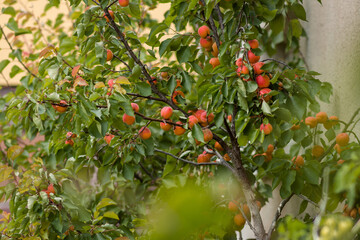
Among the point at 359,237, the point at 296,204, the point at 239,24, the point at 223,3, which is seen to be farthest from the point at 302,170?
the point at 296,204

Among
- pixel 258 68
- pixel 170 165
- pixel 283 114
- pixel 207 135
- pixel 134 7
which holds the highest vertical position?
pixel 134 7

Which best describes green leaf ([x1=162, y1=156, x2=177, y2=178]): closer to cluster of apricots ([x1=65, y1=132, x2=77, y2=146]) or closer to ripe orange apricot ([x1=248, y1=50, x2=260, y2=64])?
cluster of apricots ([x1=65, y1=132, x2=77, y2=146])

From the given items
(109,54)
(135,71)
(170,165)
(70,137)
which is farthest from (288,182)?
(70,137)

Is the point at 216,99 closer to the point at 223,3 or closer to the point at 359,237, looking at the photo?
the point at 223,3

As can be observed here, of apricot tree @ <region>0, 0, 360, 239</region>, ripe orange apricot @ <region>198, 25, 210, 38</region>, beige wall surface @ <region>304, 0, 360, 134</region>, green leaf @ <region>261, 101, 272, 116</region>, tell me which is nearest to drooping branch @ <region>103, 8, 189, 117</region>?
apricot tree @ <region>0, 0, 360, 239</region>

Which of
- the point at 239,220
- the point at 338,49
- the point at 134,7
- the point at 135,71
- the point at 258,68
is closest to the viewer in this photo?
the point at 258,68

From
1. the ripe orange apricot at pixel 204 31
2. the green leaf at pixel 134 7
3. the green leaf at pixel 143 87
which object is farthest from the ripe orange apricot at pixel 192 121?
the green leaf at pixel 134 7

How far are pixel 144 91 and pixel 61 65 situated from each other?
0.30 metres

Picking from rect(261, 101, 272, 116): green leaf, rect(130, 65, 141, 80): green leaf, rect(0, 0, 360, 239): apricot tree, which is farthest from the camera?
rect(130, 65, 141, 80): green leaf

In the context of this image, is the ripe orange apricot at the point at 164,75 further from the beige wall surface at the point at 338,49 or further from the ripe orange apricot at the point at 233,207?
the beige wall surface at the point at 338,49

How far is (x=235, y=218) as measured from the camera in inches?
63.9

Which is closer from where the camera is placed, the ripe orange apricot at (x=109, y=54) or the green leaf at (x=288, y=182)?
the green leaf at (x=288, y=182)

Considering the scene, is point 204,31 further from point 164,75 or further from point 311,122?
point 311,122

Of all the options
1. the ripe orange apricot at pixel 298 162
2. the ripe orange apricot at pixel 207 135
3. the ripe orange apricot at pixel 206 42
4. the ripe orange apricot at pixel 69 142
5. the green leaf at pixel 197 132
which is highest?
the ripe orange apricot at pixel 206 42
